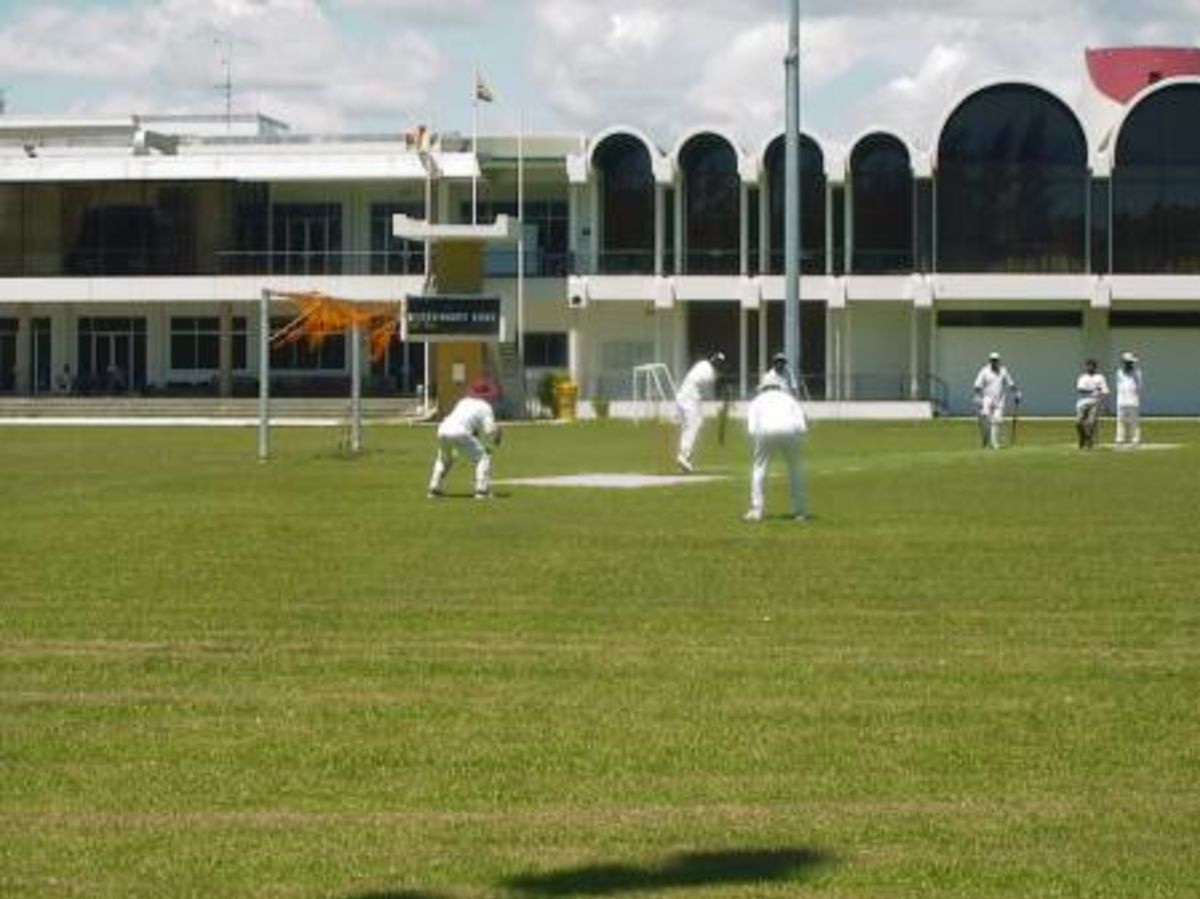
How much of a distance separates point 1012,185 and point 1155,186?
4407 mm

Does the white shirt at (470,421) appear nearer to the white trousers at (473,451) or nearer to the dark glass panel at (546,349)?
the white trousers at (473,451)

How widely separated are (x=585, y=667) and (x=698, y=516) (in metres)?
11.6

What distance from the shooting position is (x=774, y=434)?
2286 centimetres

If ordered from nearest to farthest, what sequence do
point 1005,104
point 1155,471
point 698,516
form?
point 698,516, point 1155,471, point 1005,104

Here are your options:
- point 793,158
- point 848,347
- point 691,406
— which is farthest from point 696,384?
point 848,347

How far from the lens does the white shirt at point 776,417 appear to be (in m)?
22.9

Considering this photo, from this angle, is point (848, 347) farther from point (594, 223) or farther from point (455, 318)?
point (455, 318)

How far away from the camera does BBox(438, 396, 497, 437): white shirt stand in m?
27.5

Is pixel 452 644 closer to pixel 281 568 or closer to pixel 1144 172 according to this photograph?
pixel 281 568

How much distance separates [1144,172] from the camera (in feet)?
229

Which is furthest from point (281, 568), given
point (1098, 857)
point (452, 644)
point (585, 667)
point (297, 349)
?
point (297, 349)

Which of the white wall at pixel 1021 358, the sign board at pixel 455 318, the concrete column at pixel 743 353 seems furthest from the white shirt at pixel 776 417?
the white wall at pixel 1021 358

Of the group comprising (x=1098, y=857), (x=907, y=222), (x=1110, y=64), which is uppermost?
(x=1110, y=64)

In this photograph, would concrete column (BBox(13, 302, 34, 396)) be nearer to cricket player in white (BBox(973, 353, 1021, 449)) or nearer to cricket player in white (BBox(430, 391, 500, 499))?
cricket player in white (BBox(973, 353, 1021, 449))
